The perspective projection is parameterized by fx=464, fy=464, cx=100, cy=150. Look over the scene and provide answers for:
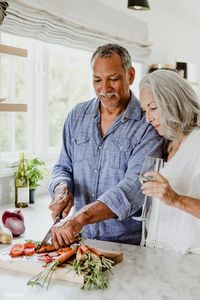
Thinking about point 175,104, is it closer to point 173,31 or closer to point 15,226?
point 15,226

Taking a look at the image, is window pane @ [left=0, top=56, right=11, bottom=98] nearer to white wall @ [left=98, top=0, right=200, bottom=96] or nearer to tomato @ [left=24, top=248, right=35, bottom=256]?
white wall @ [left=98, top=0, right=200, bottom=96]

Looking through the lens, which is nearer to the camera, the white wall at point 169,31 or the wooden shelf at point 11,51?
the wooden shelf at point 11,51

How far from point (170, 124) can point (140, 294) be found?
0.63 meters

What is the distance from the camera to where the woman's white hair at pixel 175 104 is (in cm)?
166

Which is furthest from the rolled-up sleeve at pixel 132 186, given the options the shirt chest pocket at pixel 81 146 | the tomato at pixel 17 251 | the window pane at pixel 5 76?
the window pane at pixel 5 76

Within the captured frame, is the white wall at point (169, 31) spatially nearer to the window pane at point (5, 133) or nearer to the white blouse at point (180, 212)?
the window pane at point (5, 133)

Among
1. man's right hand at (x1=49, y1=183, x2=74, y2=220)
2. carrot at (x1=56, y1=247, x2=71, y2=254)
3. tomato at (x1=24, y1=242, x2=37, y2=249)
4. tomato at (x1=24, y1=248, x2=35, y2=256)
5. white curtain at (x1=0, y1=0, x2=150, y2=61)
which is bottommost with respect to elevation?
tomato at (x1=24, y1=248, x2=35, y2=256)

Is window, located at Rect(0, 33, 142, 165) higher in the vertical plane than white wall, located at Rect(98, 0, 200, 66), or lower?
lower

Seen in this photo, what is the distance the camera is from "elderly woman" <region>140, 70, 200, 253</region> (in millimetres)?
1654

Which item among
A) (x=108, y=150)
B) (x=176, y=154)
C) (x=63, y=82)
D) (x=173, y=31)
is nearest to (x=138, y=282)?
(x=176, y=154)

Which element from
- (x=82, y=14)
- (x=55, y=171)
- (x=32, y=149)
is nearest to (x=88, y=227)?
(x=55, y=171)

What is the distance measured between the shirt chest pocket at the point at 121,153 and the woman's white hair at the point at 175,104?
0.18 metres

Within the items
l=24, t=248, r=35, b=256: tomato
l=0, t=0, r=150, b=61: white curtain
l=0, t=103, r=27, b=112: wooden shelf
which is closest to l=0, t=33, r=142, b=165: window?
l=0, t=0, r=150, b=61: white curtain

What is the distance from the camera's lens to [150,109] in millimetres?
1707
